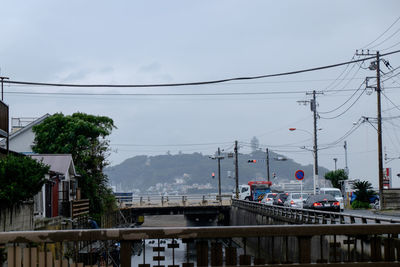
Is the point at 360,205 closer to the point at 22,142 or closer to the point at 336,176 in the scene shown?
the point at 336,176

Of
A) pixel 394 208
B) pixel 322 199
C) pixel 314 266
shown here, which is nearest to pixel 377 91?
pixel 394 208

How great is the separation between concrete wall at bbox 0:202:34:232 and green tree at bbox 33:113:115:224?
76.9 feet

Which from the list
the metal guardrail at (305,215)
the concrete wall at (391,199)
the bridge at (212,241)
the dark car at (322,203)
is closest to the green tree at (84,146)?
the metal guardrail at (305,215)

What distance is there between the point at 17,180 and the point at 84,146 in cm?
2958

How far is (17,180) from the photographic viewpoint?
21.0 metres

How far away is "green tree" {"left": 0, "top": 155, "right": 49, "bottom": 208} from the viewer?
797 inches

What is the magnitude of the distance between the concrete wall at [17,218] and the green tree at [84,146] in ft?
76.9

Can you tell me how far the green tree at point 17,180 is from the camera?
2025 cm

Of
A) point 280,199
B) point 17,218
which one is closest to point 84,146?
point 280,199

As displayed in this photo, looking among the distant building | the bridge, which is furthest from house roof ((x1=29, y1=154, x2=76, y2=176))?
the bridge

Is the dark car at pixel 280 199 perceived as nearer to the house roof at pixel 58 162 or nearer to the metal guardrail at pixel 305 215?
the metal guardrail at pixel 305 215

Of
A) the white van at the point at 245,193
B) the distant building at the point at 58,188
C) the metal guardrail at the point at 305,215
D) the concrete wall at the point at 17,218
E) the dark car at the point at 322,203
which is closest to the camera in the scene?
the metal guardrail at the point at 305,215

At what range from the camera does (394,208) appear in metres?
43.8

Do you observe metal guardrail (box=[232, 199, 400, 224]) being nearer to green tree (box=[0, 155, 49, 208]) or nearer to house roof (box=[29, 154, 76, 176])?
green tree (box=[0, 155, 49, 208])
